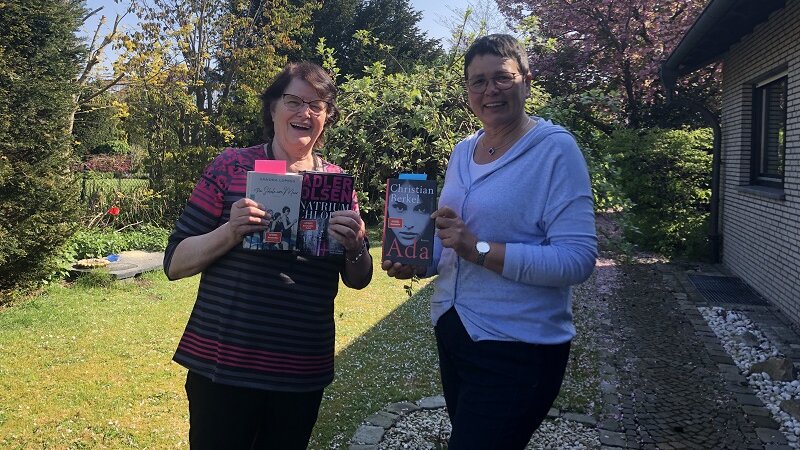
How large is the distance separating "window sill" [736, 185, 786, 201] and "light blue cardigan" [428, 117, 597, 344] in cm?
615

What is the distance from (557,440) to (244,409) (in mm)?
2342

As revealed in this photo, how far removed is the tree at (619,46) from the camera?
43.0 ft

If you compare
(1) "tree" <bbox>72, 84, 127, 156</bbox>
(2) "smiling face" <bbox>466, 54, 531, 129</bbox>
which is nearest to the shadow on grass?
(2) "smiling face" <bbox>466, 54, 531, 129</bbox>

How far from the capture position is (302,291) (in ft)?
6.06

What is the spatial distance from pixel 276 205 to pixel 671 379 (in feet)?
13.4

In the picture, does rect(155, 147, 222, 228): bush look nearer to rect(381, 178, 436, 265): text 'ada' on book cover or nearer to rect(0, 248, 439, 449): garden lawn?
rect(0, 248, 439, 449): garden lawn

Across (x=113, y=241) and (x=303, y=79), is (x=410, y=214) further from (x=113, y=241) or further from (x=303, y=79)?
(x=113, y=241)

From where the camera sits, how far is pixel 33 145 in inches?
239

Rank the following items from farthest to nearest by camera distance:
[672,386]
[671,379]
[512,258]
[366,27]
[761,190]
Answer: [366,27], [761,190], [671,379], [672,386], [512,258]

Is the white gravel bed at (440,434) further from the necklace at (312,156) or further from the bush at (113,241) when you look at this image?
the bush at (113,241)

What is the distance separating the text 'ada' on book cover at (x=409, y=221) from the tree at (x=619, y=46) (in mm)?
11770

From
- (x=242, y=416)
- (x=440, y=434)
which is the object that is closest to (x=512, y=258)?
(x=242, y=416)

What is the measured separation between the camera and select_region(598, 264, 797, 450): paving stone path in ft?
12.0

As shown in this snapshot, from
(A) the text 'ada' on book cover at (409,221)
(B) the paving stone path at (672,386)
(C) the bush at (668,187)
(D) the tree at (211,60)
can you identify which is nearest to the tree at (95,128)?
(D) the tree at (211,60)
